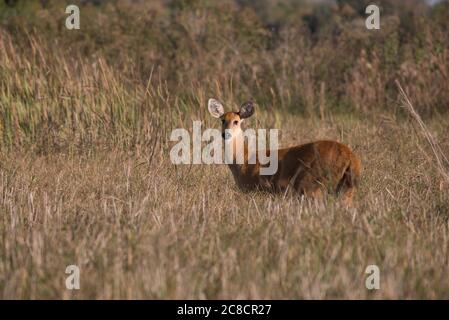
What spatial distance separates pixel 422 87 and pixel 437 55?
2.31 feet

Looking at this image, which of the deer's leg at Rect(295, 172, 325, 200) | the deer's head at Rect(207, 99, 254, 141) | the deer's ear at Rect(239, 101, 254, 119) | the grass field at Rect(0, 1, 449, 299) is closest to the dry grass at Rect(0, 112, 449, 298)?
the grass field at Rect(0, 1, 449, 299)

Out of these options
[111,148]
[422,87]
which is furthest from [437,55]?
[111,148]

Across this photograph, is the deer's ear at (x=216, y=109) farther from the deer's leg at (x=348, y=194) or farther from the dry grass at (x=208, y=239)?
the deer's leg at (x=348, y=194)

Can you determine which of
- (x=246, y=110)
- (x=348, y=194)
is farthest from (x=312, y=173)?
(x=246, y=110)

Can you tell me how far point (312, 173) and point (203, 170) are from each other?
1726 millimetres

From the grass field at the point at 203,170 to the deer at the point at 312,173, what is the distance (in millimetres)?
152

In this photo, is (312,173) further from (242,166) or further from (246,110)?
(246,110)

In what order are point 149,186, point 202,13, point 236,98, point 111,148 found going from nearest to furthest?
point 149,186, point 111,148, point 236,98, point 202,13

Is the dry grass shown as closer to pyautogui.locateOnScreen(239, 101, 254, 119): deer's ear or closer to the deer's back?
the deer's back

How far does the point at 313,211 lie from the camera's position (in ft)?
19.4

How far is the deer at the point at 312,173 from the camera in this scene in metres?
6.63

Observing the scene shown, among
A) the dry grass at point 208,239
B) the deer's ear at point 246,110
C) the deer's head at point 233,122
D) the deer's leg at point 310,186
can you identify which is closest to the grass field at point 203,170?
the dry grass at point 208,239

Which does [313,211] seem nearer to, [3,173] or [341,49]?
[3,173]

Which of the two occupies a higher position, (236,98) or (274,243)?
(236,98)
